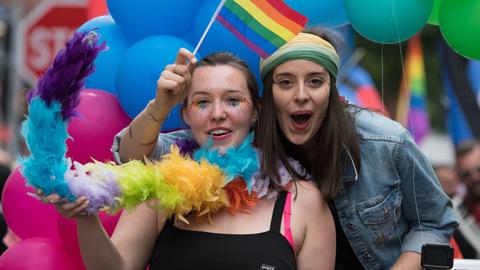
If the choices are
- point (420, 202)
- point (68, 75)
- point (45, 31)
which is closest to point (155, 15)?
point (68, 75)

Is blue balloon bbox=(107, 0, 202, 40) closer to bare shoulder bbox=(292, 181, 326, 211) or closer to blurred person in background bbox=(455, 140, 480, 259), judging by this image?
bare shoulder bbox=(292, 181, 326, 211)

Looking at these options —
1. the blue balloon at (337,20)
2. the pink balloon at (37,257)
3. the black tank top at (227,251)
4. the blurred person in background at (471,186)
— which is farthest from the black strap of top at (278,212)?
the blurred person in background at (471,186)

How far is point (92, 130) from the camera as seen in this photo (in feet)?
11.4

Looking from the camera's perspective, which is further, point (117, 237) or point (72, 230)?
point (72, 230)

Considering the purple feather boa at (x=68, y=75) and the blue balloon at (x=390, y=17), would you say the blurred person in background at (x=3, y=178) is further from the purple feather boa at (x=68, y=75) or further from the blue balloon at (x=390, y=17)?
the purple feather boa at (x=68, y=75)

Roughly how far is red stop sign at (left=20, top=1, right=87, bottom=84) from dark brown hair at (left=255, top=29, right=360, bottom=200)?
14.5 feet

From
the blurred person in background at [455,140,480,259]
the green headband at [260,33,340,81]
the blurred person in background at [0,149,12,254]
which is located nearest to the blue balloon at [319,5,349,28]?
the green headband at [260,33,340,81]

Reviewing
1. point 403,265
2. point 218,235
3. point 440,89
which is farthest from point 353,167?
point 440,89

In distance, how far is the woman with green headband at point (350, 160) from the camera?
2979 mm

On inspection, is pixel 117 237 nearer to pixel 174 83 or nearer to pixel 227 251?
pixel 227 251

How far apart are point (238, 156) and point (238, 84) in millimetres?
236

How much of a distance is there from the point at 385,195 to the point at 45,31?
4.76 m

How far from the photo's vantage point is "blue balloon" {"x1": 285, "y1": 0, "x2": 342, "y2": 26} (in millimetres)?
3454

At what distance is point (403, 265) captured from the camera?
315 cm
